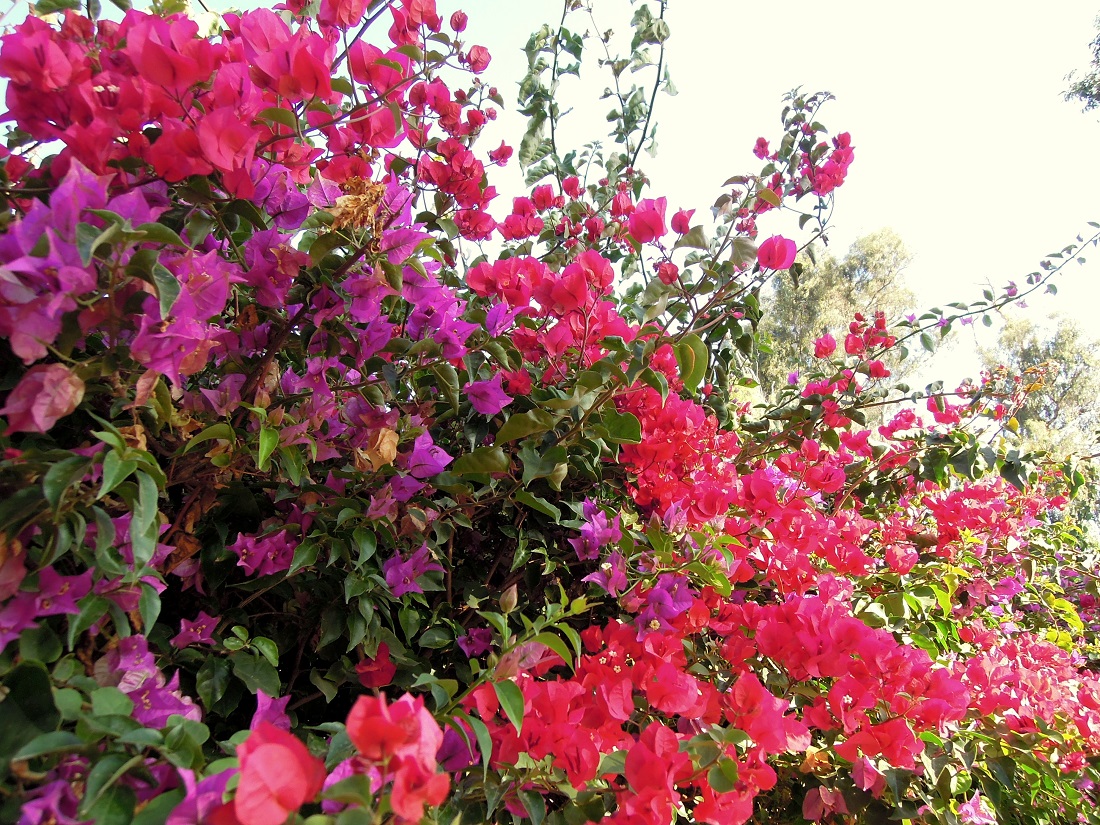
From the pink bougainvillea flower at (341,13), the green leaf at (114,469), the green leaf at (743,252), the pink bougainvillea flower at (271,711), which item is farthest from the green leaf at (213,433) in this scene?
the green leaf at (743,252)

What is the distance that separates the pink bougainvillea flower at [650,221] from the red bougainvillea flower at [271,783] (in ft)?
2.35

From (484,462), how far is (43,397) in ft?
1.27

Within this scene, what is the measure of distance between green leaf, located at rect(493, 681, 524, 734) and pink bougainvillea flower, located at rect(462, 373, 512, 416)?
0.34 m

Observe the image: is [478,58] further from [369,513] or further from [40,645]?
[40,645]

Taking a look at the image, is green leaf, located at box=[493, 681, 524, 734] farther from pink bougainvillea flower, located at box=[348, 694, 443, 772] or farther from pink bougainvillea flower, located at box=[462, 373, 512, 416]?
pink bougainvillea flower, located at box=[462, 373, 512, 416]

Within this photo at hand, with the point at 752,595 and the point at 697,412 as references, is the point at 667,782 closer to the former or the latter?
the point at 697,412

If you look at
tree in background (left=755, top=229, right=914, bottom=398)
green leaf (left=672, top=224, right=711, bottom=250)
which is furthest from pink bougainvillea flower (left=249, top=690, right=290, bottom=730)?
tree in background (left=755, top=229, right=914, bottom=398)

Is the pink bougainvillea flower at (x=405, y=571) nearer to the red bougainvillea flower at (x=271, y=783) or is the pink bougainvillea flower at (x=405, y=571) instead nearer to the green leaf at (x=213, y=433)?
the green leaf at (x=213, y=433)

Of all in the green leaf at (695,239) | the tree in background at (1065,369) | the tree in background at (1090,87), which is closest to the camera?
the green leaf at (695,239)

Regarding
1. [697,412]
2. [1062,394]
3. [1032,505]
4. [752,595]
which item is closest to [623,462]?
[697,412]

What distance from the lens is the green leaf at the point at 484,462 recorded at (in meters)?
0.69

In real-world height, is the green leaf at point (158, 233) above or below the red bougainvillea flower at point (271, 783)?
above

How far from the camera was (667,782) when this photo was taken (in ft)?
1.80

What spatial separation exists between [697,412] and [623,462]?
14 cm
